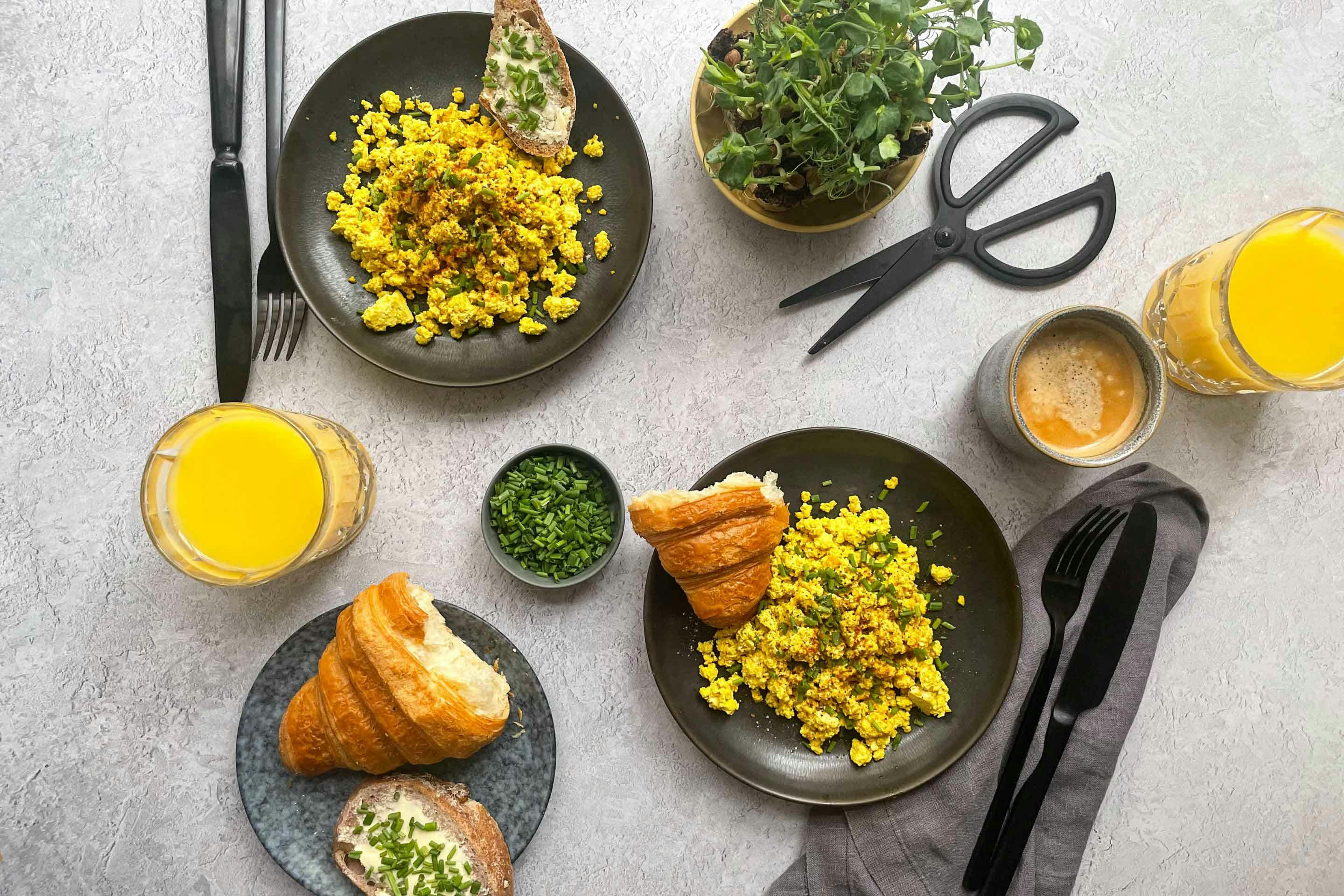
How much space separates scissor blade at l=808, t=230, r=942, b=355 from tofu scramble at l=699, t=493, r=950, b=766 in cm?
44

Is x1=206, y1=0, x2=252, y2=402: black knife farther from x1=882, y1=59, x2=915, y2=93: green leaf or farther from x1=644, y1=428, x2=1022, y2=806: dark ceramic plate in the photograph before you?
x1=882, y1=59, x2=915, y2=93: green leaf

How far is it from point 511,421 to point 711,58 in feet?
3.10

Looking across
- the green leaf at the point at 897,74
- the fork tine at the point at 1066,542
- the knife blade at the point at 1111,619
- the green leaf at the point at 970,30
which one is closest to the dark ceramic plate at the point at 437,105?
the green leaf at the point at 897,74

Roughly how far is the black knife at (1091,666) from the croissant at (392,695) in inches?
47.3

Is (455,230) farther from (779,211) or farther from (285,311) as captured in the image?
(779,211)

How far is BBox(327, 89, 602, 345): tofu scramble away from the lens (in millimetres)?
1905

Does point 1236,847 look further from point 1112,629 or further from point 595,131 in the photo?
point 595,131

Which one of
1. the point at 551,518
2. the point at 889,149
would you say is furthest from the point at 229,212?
the point at 889,149

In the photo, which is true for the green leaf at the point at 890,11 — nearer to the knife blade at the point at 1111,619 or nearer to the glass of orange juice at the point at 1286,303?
the glass of orange juice at the point at 1286,303

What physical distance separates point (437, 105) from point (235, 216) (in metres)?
0.55

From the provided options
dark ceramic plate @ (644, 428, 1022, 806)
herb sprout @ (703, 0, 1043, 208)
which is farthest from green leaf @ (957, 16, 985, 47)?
dark ceramic plate @ (644, 428, 1022, 806)

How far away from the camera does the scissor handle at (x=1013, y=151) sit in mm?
2057

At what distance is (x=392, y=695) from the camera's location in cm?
177

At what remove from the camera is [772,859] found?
6.80 feet
